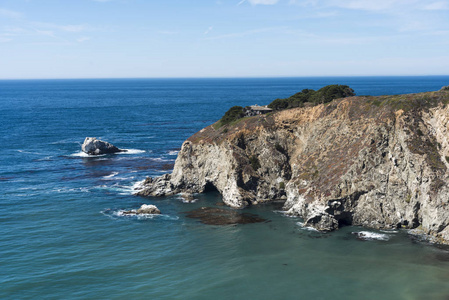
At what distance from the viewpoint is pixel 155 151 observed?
122188 mm

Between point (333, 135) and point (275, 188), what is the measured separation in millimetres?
15571

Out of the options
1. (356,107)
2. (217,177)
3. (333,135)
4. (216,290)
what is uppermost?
(356,107)

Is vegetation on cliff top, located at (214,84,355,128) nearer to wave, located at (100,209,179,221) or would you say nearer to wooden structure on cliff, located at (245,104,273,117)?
wooden structure on cliff, located at (245,104,273,117)

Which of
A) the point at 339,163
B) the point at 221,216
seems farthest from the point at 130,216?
the point at 339,163

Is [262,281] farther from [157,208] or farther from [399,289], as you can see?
[157,208]

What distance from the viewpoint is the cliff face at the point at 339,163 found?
5934cm

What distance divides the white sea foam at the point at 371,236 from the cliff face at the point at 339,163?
8.57 ft

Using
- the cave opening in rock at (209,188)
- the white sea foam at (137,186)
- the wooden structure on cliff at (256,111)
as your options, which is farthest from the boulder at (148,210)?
the wooden structure on cliff at (256,111)

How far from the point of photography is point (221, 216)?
68188mm

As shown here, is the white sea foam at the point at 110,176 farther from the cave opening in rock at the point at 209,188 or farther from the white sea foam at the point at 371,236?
the white sea foam at the point at 371,236

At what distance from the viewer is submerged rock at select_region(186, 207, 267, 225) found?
215 ft

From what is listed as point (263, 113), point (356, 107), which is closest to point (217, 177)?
point (263, 113)

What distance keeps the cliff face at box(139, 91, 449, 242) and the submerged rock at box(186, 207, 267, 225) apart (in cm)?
390

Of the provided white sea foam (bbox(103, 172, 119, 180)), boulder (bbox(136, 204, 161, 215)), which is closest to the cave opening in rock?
boulder (bbox(136, 204, 161, 215))
